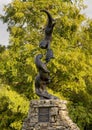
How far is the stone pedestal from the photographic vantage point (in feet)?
55.2

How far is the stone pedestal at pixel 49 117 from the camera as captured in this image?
1683 cm

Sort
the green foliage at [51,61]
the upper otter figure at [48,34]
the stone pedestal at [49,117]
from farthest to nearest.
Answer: the green foliage at [51,61], the upper otter figure at [48,34], the stone pedestal at [49,117]

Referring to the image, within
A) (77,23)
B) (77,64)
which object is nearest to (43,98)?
(77,64)

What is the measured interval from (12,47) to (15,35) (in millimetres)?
617

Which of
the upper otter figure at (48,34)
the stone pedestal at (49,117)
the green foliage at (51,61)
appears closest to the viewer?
the stone pedestal at (49,117)

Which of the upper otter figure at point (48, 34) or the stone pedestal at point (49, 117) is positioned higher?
the upper otter figure at point (48, 34)

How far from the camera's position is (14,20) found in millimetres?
26516

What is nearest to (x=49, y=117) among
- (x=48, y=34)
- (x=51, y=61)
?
(x=48, y=34)

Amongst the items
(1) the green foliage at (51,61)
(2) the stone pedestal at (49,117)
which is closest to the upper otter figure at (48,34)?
(2) the stone pedestal at (49,117)

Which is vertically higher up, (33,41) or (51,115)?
(33,41)

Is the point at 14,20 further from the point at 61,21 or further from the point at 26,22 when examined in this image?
the point at 61,21

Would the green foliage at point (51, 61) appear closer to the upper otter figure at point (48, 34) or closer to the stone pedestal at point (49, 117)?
the upper otter figure at point (48, 34)

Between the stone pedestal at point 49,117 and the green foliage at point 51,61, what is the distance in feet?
23.3

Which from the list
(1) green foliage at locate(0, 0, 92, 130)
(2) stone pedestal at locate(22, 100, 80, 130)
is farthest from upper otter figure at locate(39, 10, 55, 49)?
(1) green foliage at locate(0, 0, 92, 130)
